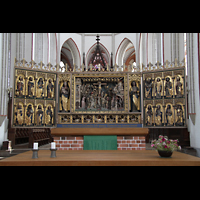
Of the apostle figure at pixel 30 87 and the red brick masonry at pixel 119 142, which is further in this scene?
the apostle figure at pixel 30 87

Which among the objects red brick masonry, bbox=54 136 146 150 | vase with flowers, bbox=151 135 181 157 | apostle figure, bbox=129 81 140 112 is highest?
apostle figure, bbox=129 81 140 112

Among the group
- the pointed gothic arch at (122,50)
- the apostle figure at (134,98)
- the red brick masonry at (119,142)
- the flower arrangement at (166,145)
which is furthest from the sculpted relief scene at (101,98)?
→ the pointed gothic arch at (122,50)

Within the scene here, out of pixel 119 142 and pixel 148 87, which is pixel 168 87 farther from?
pixel 119 142

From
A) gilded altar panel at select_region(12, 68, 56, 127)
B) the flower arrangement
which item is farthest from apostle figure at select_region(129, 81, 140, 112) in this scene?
the flower arrangement

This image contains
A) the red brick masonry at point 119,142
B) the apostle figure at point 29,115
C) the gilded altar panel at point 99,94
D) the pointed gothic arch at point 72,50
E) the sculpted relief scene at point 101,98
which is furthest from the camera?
the pointed gothic arch at point 72,50

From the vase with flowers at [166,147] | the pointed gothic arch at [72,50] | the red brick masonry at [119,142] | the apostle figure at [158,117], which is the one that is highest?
the pointed gothic arch at [72,50]

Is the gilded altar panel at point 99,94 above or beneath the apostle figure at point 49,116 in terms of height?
above

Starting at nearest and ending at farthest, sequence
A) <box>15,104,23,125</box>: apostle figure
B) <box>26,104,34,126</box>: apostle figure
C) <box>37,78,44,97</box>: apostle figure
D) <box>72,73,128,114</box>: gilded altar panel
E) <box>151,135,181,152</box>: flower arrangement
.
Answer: <box>151,135,181,152</box>: flower arrangement
<box>15,104,23,125</box>: apostle figure
<box>26,104,34,126</box>: apostle figure
<box>37,78,44,97</box>: apostle figure
<box>72,73,128,114</box>: gilded altar panel

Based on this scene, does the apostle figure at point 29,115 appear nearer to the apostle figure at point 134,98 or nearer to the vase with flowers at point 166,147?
the apostle figure at point 134,98

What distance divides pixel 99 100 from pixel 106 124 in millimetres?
871

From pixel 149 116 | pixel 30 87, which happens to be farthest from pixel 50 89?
pixel 149 116

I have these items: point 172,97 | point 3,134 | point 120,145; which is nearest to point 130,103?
point 172,97

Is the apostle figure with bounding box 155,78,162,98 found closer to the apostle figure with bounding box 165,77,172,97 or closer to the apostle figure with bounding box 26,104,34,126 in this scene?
the apostle figure with bounding box 165,77,172,97
